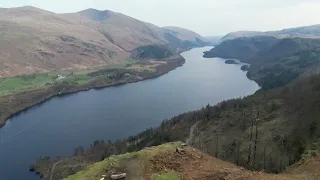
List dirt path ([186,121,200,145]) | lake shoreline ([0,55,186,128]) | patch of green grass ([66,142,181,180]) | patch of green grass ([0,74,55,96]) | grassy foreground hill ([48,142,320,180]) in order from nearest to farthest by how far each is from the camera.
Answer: grassy foreground hill ([48,142,320,180]) < patch of green grass ([66,142,181,180]) < dirt path ([186,121,200,145]) < lake shoreline ([0,55,186,128]) < patch of green grass ([0,74,55,96])

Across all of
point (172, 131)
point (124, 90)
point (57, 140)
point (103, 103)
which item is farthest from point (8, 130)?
point (124, 90)

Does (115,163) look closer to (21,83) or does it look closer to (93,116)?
(93,116)

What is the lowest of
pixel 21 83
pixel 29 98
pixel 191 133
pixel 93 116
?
pixel 93 116

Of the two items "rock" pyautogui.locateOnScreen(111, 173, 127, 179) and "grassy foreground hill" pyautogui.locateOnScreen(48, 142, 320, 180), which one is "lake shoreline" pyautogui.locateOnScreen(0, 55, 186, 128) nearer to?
"grassy foreground hill" pyautogui.locateOnScreen(48, 142, 320, 180)

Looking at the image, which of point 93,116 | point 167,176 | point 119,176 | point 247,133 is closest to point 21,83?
point 93,116

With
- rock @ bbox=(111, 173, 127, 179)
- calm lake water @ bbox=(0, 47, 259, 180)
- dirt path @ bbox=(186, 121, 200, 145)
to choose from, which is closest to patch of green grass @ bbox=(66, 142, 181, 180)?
rock @ bbox=(111, 173, 127, 179)

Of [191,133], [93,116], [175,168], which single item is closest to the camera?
[175,168]

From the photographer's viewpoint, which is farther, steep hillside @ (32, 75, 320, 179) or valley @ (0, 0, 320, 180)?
steep hillside @ (32, 75, 320, 179)

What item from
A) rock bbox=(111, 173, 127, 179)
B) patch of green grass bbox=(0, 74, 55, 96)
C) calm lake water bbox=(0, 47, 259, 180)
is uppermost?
rock bbox=(111, 173, 127, 179)
